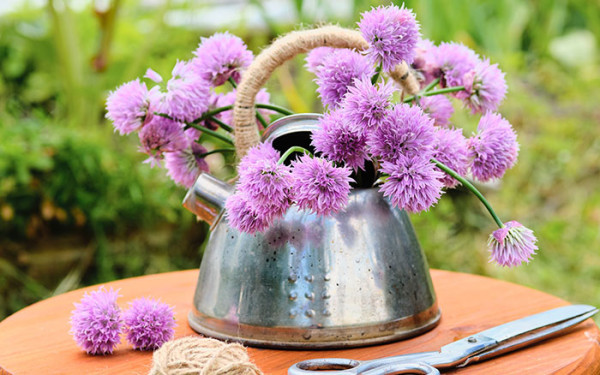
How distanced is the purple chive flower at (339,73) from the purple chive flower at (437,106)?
17cm

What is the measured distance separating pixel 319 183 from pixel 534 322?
319mm

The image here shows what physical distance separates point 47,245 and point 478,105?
1.46 m

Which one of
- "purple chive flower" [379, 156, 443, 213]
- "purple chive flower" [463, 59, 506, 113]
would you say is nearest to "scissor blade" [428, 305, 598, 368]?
"purple chive flower" [379, 156, 443, 213]

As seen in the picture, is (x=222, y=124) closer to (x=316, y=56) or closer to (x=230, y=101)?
(x=230, y=101)

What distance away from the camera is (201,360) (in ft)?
1.82

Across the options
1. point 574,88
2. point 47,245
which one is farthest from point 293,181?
point 574,88

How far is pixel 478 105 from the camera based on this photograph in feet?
2.52

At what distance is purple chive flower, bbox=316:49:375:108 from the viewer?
25.9 inches

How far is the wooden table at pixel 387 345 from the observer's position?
0.64 m

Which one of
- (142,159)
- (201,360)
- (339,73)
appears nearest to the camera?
(201,360)

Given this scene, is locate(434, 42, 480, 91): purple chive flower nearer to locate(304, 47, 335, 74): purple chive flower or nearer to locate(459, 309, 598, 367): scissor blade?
locate(304, 47, 335, 74): purple chive flower

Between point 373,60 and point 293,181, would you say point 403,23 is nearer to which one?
point 373,60

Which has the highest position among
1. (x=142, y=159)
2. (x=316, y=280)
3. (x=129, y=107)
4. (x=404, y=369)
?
(x=142, y=159)

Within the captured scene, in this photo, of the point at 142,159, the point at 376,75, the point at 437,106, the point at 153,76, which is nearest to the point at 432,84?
the point at 437,106
